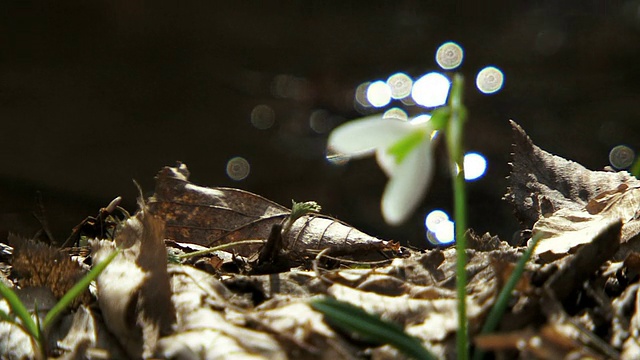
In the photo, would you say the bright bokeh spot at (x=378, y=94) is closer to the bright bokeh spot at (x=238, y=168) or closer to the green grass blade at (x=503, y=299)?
the bright bokeh spot at (x=238, y=168)

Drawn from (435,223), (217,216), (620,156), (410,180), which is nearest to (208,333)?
(410,180)

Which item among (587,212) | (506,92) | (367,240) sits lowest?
(367,240)

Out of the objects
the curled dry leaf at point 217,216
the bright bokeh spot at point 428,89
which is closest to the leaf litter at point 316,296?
the curled dry leaf at point 217,216

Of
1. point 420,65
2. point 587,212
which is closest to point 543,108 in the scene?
point 420,65

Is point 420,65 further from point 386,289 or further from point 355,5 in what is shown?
point 386,289

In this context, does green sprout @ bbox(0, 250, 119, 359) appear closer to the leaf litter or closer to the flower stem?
the leaf litter

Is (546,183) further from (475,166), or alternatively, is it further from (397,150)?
(475,166)
